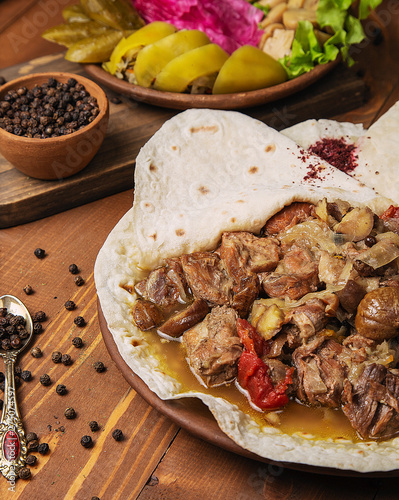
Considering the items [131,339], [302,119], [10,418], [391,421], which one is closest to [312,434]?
[391,421]

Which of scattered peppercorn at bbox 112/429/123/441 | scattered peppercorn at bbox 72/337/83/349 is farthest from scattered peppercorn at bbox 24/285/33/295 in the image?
scattered peppercorn at bbox 112/429/123/441

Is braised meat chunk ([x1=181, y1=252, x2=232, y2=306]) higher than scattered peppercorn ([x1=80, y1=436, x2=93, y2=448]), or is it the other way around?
braised meat chunk ([x1=181, y1=252, x2=232, y2=306])

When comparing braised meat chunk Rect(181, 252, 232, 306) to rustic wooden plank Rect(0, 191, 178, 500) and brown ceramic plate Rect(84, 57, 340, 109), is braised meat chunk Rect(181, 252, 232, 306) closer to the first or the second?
rustic wooden plank Rect(0, 191, 178, 500)

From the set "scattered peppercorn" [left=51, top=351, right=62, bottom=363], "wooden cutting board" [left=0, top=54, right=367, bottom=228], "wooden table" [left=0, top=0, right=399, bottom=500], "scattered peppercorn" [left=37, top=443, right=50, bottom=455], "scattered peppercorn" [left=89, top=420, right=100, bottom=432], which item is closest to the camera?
"wooden table" [left=0, top=0, right=399, bottom=500]

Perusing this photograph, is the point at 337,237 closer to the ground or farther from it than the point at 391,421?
farther from it

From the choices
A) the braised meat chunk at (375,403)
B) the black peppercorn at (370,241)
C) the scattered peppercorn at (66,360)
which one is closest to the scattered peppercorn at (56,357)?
the scattered peppercorn at (66,360)

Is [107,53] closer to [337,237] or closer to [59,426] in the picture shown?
[337,237]
